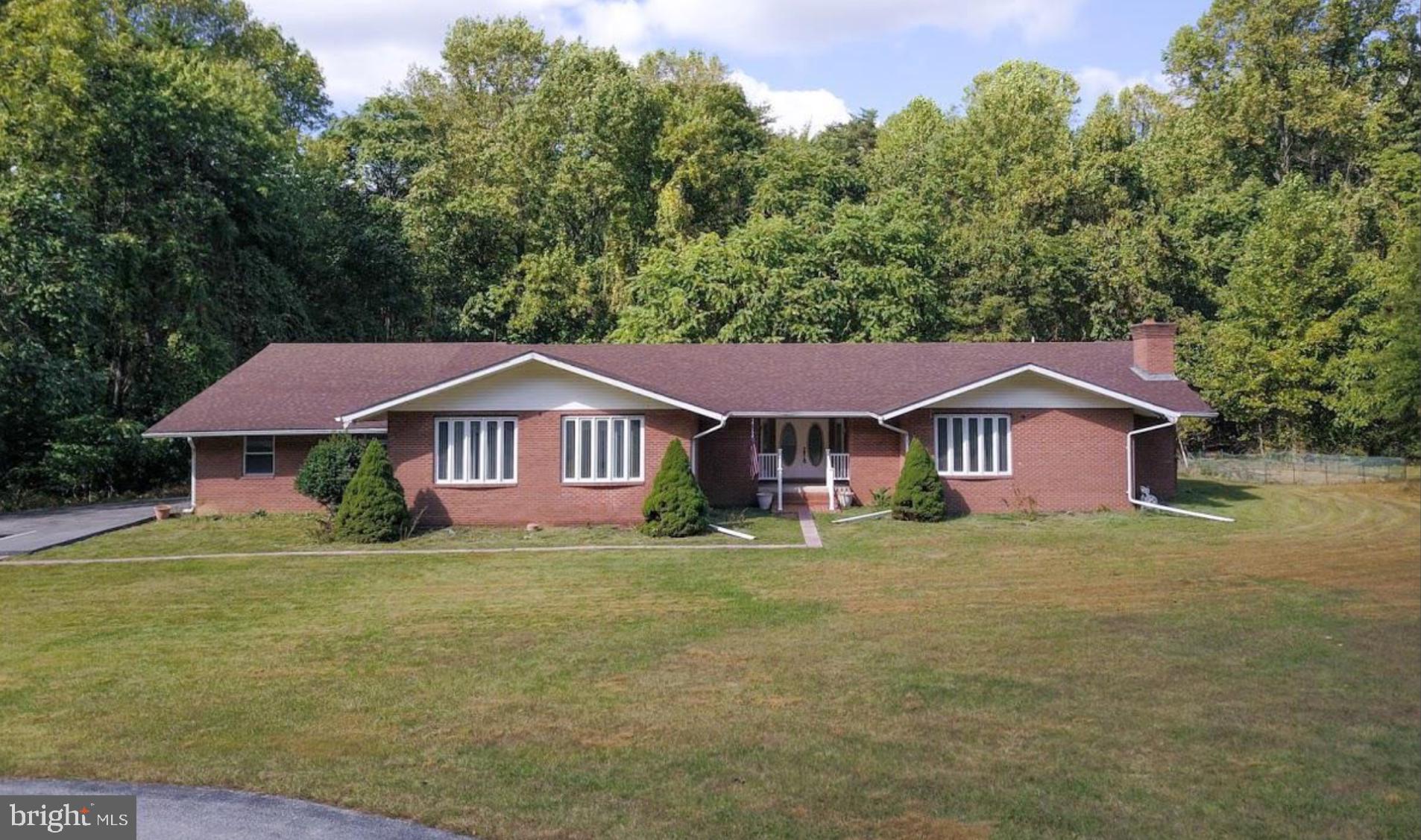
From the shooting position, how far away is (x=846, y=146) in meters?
65.2

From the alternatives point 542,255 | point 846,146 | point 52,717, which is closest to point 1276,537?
point 52,717

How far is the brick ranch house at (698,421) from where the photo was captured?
80.9 ft

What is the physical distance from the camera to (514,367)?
24234 mm

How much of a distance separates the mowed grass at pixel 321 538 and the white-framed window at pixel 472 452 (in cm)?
114

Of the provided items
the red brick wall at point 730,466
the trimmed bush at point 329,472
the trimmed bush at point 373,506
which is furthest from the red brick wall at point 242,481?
the red brick wall at point 730,466

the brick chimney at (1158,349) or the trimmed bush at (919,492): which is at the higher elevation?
the brick chimney at (1158,349)

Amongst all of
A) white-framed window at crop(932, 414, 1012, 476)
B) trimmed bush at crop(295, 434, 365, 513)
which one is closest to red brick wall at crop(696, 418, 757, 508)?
white-framed window at crop(932, 414, 1012, 476)

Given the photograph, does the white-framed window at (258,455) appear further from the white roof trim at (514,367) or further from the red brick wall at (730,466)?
the red brick wall at (730,466)

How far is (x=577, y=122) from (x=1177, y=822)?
4268cm

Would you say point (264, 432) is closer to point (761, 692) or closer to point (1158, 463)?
point (761, 692)

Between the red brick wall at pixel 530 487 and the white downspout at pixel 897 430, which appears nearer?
the red brick wall at pixel 530 487

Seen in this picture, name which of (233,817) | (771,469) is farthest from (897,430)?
(233,817)
